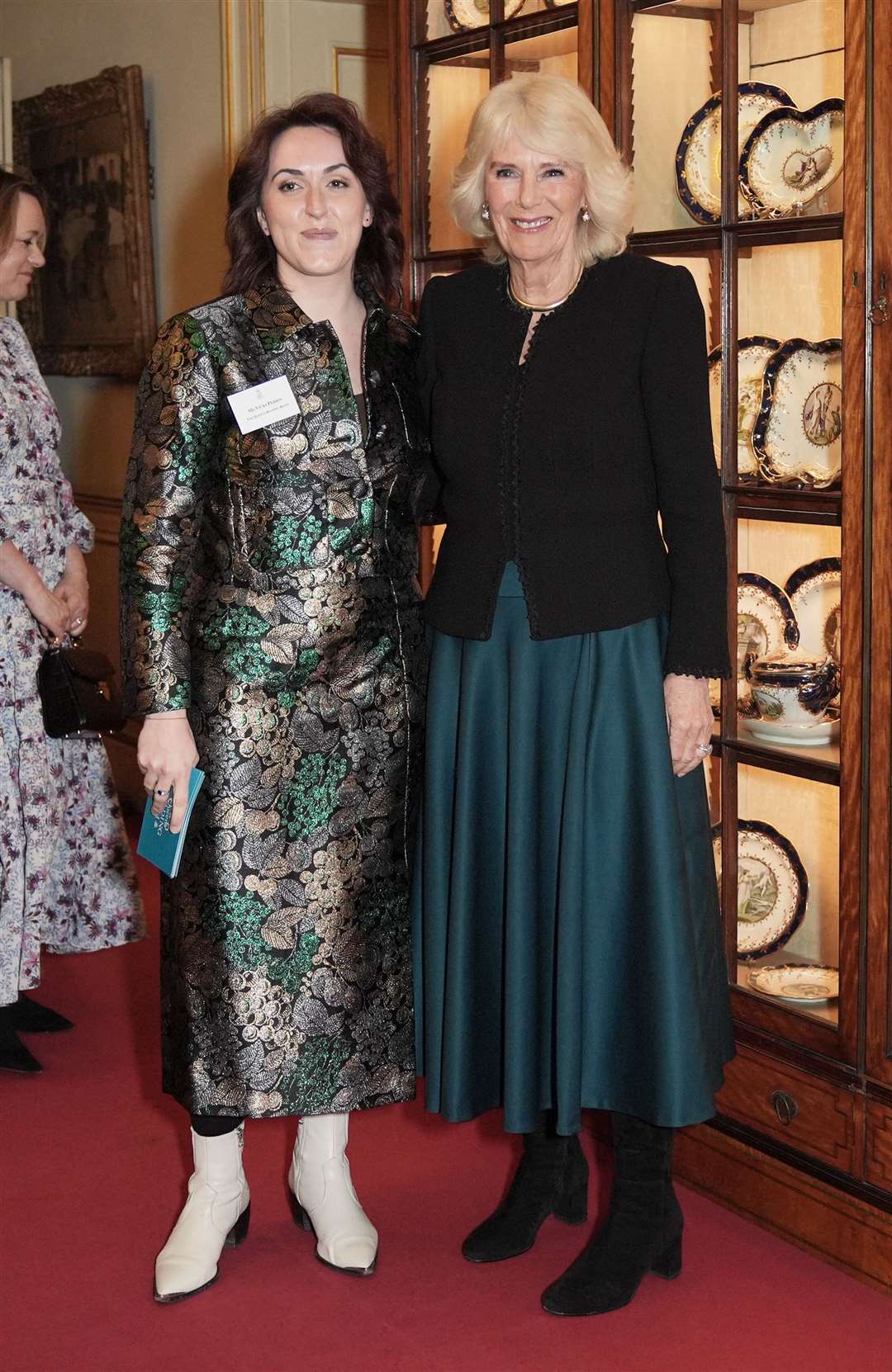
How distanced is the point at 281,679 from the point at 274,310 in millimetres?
541

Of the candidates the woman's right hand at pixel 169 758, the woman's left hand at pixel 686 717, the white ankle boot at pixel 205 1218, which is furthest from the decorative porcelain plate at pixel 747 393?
the white ankle boot at pixel 205 1218

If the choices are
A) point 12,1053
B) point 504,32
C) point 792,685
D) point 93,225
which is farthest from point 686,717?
point 93,225

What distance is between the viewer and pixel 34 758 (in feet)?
11.6

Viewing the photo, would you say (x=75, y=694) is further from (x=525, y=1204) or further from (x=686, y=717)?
(x=686, y=717)

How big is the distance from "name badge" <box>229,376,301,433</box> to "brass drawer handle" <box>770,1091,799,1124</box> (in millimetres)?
1388

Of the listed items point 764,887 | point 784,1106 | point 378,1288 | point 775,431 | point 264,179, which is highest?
point 264,179

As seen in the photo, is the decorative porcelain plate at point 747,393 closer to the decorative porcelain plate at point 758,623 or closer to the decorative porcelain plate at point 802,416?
the decorative porcelain plate at point 802,416

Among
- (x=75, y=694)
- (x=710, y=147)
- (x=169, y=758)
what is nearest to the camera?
(x=169, y=758)

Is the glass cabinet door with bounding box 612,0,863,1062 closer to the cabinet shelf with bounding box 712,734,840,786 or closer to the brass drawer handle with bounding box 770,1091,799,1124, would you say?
the cabinet shelf with bounding box 712,734,840,786

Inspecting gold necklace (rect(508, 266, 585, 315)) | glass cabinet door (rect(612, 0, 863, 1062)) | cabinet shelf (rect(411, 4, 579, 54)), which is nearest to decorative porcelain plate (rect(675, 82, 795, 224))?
glass cabinet door (rect(612, 0, 863, 1062))

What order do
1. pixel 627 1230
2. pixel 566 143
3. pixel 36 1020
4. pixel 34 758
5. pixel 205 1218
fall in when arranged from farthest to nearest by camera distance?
pixel 36 1020 < pixel 34 758 < pixel 205 1218 < pixel 627 1230 < pixel 566 143

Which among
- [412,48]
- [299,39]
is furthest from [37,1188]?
[299,39]

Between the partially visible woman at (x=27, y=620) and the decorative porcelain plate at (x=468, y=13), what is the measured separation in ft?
3.59

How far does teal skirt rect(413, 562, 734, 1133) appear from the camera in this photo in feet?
7.30
